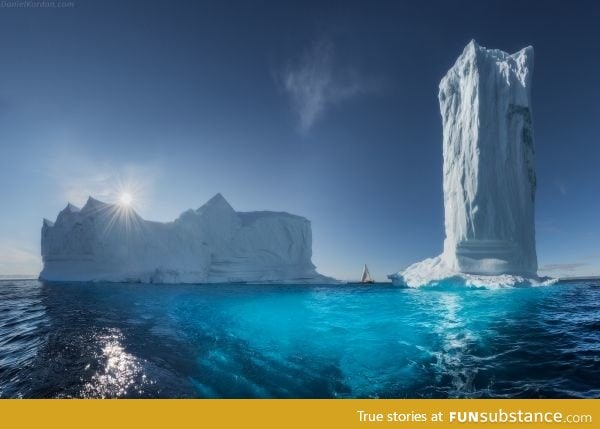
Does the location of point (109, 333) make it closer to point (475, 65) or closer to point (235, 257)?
point (475, 65)

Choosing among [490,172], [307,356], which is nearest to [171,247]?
[490,172]

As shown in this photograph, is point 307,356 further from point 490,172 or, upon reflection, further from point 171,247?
point 171,247

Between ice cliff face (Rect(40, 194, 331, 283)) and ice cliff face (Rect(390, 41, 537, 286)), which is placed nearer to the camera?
ice cliff face (Rect(390, 41, 537, 286))

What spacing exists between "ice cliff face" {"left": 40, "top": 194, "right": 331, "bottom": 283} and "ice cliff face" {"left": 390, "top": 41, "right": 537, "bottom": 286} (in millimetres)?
29606

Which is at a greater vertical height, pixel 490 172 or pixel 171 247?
pixel 490 172

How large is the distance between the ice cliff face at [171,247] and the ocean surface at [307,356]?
3656cm

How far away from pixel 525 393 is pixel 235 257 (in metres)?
49.7

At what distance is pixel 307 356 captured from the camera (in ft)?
22.6

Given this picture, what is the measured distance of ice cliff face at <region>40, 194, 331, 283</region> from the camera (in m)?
44.8

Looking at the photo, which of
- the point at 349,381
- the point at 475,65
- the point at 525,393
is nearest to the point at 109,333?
the point at 349,381

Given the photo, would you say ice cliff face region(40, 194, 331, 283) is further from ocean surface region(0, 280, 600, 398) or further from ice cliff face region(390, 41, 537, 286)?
ocean surface region(0, 280, 600, 398)

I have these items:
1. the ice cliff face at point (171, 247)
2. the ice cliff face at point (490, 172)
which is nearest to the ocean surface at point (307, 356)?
the ice cliff face at point (490, 172)

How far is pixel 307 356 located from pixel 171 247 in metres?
44.9

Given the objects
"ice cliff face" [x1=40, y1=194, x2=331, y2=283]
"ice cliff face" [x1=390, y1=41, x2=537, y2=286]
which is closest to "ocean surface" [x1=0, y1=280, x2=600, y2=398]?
"ice cliff face" [x1=390, y1=41, x2=537, y2=286]
